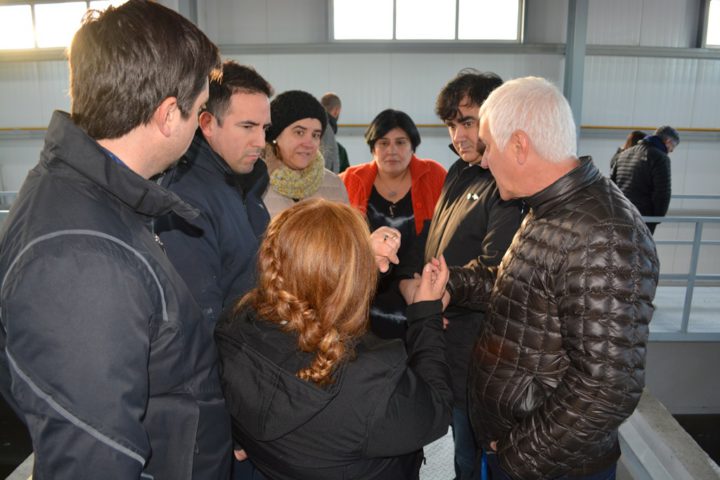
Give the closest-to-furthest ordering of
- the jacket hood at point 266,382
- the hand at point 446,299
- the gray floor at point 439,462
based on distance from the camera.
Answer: the jacket hood at point 266,382 → the hand at point 446,299 → the gray floor at point 439,462

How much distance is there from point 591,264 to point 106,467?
103 cm

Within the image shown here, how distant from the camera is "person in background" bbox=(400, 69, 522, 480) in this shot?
1766 mm

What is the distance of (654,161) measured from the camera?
17.2 ft

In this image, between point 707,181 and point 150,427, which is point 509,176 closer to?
point 150,427

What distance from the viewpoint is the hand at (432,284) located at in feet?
4.56

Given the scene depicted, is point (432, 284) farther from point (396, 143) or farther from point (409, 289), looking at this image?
point (396, 143)

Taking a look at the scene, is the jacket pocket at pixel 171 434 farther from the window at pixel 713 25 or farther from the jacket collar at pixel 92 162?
the window at pixel 713 25

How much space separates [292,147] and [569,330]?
161 centimetres

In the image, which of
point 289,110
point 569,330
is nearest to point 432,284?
point 569,330

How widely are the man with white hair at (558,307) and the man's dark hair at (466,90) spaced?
0.70 meters

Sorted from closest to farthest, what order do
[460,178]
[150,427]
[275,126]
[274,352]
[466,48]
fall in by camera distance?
1. [150,427]
2. [274,352]
3. [460,178]
4. [275,126]
5. [466,48]

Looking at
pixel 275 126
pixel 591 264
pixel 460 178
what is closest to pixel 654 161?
pixel 460 178

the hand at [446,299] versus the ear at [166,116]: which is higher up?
the ear at [166,116]

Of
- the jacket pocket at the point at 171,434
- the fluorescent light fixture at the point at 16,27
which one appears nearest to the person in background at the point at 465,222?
the jacket pocket at the point at 171,434
